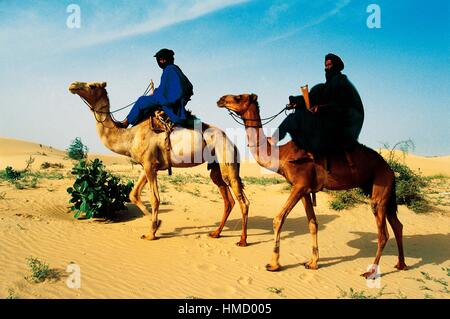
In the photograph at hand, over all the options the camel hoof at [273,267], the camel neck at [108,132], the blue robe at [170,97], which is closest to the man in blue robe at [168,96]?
the blue robe at [170,97]

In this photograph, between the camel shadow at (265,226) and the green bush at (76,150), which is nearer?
the camel shadow at (265,226)

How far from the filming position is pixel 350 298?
5555 millimetres

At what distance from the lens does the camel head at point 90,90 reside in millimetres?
7815

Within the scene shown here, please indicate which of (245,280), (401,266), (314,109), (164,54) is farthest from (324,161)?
(164,54)

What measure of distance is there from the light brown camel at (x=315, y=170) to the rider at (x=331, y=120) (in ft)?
0.87

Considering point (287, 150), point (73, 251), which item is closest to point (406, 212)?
point (287, 150)

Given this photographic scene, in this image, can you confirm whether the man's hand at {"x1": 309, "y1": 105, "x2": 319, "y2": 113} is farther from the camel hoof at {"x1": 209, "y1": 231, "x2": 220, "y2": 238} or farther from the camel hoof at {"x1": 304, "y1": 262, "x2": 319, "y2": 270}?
the camel hoof at {"x1": 209, "y1": 231, "x2": 220, "y2": 238}

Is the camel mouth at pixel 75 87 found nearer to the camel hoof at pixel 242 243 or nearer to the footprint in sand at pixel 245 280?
the camel hoof at pixel 242 243

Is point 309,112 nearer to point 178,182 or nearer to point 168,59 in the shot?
point 168,59

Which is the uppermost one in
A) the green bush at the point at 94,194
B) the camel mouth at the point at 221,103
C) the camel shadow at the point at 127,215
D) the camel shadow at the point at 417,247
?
the camel mouth at the point at 221,103

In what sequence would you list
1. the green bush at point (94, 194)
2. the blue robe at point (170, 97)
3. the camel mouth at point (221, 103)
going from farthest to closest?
the green bush at point (94, 194) < the blue robe at point (170, 97) < the camel mouth at point (221, 103)

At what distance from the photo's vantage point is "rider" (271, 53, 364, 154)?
642 centimetres

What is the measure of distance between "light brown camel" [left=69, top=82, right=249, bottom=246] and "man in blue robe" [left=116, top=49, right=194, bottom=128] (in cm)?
28

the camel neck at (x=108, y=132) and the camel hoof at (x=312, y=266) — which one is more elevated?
the camel neck at (x=108, y=132)
